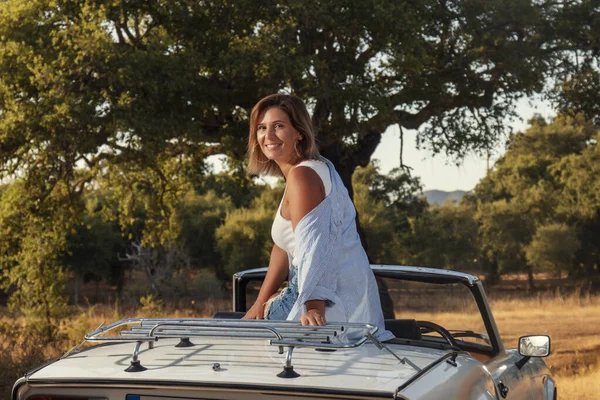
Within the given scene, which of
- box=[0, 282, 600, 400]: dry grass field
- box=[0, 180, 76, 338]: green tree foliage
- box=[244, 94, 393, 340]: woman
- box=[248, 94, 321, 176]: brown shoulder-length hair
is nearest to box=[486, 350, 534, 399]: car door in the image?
box=[0, 282, 600, 400]: dry grass field

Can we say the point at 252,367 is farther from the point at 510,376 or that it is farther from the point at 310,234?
the point at 510,376

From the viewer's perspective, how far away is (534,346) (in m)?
4.53

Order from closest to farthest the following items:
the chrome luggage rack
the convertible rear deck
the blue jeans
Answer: the convertible rear deck → the chrome luggage rack → the blue jeans

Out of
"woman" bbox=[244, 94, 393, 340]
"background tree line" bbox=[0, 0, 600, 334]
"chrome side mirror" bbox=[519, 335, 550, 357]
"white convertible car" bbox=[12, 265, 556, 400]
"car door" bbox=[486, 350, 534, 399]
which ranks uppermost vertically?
"background tree line" bbox=[0, 0, 600, 334]

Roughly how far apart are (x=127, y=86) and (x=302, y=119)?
29.9 ft

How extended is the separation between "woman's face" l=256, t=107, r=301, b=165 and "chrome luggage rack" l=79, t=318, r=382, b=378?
2.76 ft

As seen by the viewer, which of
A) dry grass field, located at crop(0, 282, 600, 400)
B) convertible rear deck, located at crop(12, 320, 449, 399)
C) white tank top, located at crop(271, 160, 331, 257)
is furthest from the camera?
dry grass field, located at crop(0, 282, 600, 400)

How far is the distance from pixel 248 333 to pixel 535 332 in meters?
18.7

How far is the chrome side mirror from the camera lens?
4512 mm

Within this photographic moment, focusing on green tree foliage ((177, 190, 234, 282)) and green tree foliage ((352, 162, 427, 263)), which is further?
green tree foliage ((177, 190, 234, 282))

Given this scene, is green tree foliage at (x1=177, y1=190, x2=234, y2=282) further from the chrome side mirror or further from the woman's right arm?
the woman's right arm

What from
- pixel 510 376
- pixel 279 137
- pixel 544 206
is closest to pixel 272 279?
pixel 279 137

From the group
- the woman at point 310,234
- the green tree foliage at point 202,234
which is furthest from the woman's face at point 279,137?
the green tree foliage at point 202,234

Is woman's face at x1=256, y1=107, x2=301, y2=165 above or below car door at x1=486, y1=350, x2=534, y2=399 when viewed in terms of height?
above
